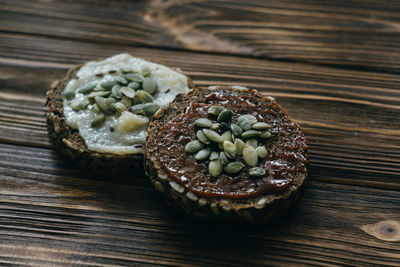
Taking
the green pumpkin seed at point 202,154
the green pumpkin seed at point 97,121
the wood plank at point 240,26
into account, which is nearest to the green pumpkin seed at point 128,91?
the green pumpkin seed at point 97,121

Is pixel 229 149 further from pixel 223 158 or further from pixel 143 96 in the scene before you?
pixel 143 96

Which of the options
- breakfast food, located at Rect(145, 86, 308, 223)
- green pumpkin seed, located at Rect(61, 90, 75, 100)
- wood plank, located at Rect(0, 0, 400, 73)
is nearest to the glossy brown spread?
breakfast food, located at Rect(145, 86, 308, 223)

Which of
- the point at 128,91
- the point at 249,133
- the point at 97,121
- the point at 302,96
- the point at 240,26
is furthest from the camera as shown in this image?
the point at 240,26

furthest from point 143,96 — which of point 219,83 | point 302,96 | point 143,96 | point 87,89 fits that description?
point 302,96

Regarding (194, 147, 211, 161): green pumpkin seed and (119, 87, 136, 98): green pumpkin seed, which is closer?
(194, 147, 211, 161): green pumpkin seed

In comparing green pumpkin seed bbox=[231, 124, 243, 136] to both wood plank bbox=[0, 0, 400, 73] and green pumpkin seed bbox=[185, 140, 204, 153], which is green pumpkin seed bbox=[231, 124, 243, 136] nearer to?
green pumpkin seed bbox=[185, 140, 204, 153]
